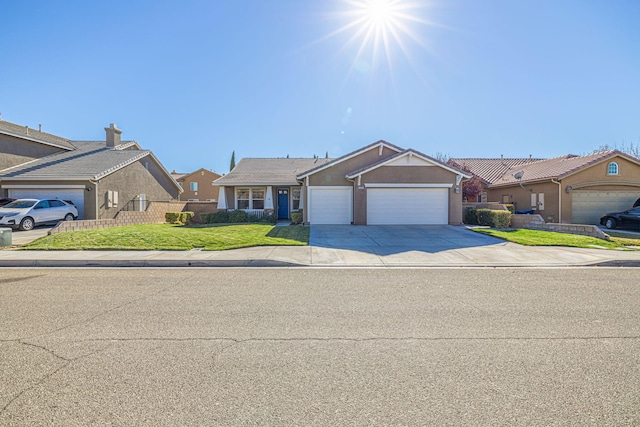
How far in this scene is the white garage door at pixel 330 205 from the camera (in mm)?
19875

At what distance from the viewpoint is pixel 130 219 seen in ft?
67.2

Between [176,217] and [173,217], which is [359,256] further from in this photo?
[173,217]

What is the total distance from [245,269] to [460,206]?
1439cm

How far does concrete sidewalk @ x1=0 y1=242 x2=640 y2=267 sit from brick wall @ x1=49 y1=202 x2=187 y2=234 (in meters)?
4.36

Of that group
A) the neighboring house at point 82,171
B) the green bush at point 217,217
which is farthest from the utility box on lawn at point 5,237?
the green bush at point 217,217

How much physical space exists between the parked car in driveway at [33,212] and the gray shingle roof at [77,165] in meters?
2.20

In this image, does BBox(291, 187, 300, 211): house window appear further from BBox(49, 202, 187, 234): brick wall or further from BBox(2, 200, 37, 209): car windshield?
BBox(2, 200, 37, 209): car windshield

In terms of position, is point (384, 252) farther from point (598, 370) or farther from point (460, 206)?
point (460, 206)

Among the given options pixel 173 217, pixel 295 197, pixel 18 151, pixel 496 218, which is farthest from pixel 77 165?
pixel 496 218

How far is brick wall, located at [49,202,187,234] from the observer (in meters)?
15.1

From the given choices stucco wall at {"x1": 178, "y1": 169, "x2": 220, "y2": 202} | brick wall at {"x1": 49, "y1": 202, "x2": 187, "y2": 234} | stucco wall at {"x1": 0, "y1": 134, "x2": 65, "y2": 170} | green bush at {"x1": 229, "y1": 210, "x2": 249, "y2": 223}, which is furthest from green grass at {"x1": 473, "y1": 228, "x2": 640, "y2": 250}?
stucco wall at {"x1": 178, "y1": 169, "x2": 220, "y2": 202}

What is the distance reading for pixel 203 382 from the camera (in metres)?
3.15

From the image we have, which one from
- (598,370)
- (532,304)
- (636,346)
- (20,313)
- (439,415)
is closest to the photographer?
(439,415)

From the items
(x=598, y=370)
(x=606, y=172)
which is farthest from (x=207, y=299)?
(x=606, y=172)
